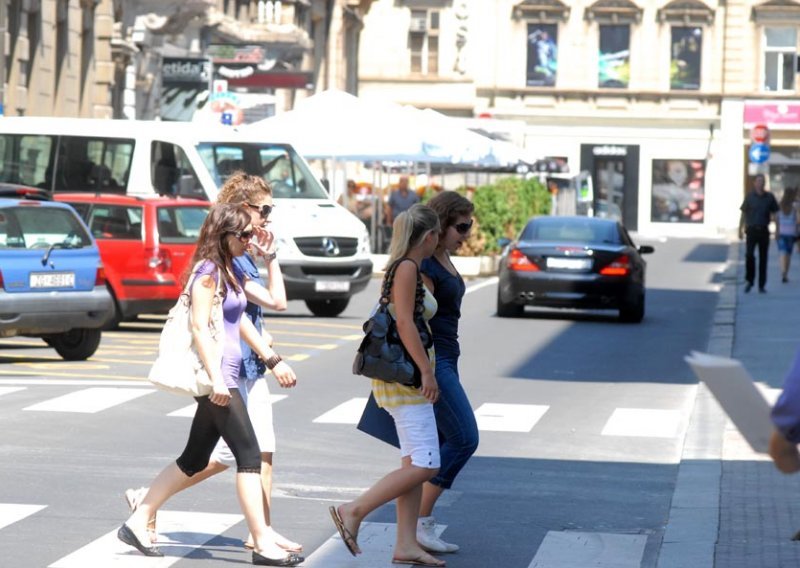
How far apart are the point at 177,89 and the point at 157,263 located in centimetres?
2304

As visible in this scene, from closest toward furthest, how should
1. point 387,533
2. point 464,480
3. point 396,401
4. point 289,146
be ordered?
point 396,401, point 387,533, point 464,480, point 289,146

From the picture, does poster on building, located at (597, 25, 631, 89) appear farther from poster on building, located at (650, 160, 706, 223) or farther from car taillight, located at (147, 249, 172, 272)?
car taillight, located at (147, 249, 172, 272)

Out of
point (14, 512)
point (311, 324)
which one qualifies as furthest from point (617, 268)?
point (14, 512)

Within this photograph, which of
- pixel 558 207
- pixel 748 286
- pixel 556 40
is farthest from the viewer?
pixel 556 40

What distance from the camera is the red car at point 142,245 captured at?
69.8 feet

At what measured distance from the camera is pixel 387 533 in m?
9.25

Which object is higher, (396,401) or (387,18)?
(387,18)

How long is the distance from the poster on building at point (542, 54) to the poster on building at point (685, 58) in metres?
4.24

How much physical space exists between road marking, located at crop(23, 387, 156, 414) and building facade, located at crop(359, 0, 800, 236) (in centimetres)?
5512

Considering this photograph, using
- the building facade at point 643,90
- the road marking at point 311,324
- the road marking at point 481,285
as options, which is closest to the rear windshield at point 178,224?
the road marking at point 311,324

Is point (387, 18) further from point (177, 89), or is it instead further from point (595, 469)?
point (595, 469)

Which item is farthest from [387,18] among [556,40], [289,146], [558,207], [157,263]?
[157,263]

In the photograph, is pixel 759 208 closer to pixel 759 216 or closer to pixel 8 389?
pixel 759 216

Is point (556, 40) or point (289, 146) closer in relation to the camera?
point (289, 146)
